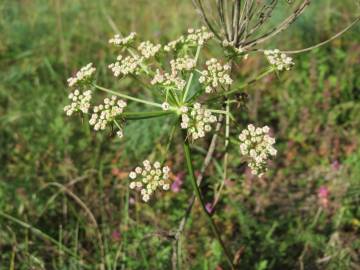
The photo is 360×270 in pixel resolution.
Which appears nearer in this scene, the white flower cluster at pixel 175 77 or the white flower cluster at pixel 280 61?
the white flower cluster at pixel 175 77

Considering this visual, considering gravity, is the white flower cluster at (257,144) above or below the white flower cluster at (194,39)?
below

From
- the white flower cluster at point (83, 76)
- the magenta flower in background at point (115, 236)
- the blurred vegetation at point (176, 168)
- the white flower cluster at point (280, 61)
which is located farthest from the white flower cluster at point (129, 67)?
the magenta flower in background at point (115, 236)

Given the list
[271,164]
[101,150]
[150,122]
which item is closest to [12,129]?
[101,150]

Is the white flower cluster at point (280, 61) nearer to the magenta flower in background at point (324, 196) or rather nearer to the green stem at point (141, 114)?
the green stem at point (141, 114)

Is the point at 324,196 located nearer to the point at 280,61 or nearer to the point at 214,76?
the point at 280,61

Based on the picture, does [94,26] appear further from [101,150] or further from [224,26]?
[224,26]

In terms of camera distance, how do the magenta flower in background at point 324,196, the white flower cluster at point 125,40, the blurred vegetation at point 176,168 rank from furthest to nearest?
the magenta flower in background at point 324,196
the blurred vegetation at point 176,168
the white flower cluster at point 125,40
